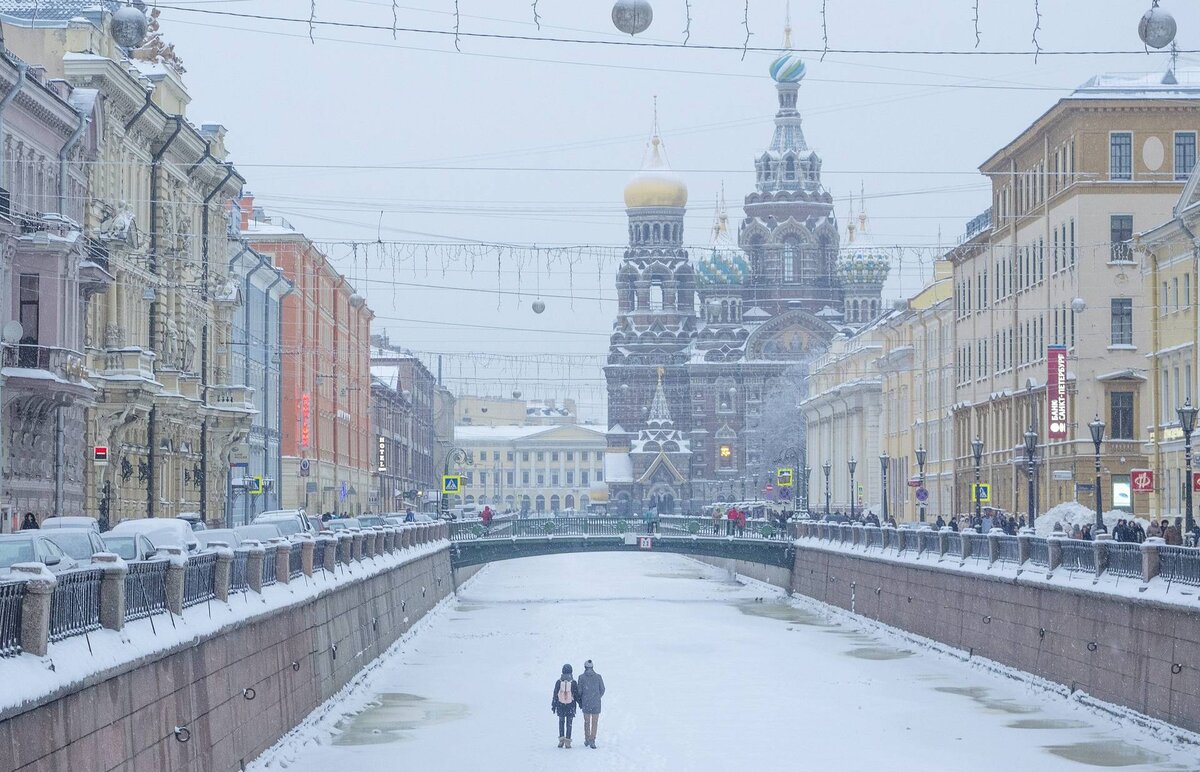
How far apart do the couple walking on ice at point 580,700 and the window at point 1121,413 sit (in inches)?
1575

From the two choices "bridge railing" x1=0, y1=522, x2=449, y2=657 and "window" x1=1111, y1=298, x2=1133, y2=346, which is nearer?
"bridge railing" x1=0, y1=522, x2=449, y2=657

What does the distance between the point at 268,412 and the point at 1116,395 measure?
31.6 m

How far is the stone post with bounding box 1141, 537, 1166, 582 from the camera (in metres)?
33.2

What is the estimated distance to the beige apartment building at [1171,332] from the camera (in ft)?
191

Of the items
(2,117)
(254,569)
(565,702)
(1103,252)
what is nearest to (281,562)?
(254,569)

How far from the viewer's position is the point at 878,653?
53938 mm

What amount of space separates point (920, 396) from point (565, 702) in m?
73.9

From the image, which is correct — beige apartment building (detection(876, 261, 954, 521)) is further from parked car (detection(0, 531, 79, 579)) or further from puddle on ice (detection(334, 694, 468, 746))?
parked car (detection(0, 531, 79, 579))

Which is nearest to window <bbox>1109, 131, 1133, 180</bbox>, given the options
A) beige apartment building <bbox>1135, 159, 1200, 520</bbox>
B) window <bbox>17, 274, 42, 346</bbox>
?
beige apartment building <bbox>1135, 159, 1200, 520</bbox>

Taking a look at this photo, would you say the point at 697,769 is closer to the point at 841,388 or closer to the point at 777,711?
the point at 777,711

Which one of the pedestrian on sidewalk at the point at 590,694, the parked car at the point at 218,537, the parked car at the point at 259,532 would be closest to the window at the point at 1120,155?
the parked car at the point at 259,532

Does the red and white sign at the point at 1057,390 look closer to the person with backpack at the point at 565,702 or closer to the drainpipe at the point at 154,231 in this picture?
the drainpipe at the point at 154,231

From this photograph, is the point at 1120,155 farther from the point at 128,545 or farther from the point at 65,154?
the point at 128,545

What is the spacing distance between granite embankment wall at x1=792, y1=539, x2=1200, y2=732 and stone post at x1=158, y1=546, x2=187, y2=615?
1419 centimetres
